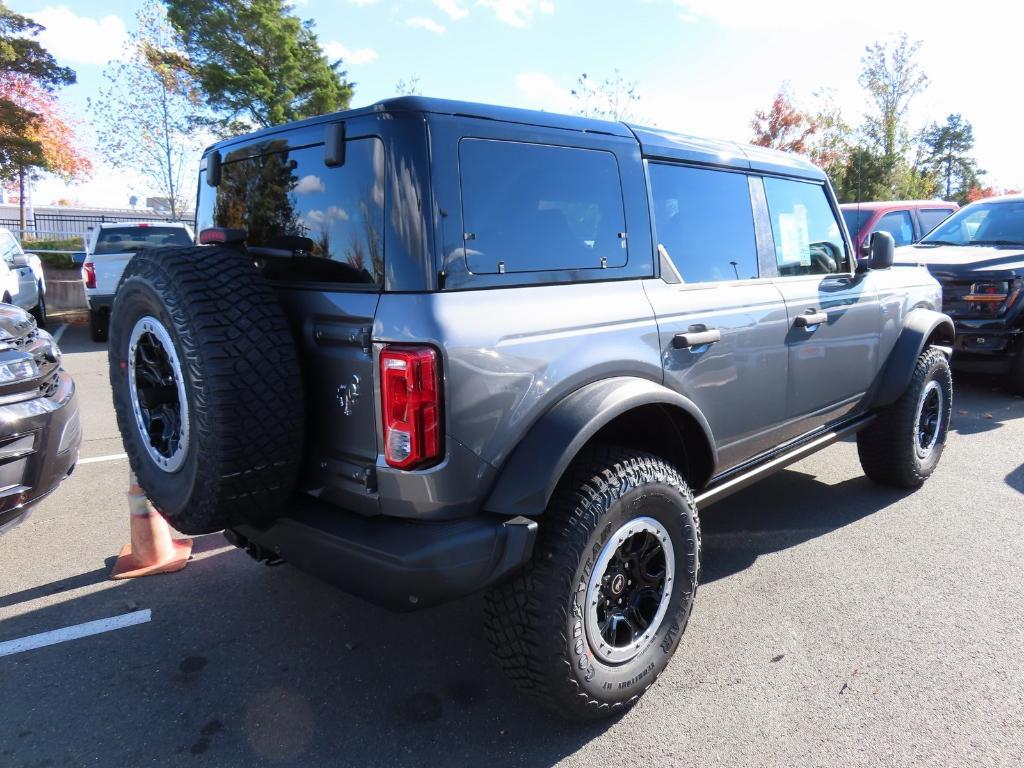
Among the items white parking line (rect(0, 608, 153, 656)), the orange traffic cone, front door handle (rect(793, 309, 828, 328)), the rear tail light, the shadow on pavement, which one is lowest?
white parking line (rect(0, 608, 153, 656))

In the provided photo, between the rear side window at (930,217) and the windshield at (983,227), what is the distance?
1580mm

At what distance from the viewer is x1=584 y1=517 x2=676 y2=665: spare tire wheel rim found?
7.86 feet

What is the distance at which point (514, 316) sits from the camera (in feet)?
7.18

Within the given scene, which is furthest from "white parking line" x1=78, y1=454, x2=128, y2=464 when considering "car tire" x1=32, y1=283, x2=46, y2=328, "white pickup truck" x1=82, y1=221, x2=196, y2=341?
"car tire" x1=32, y1=283, x2=46, y2=328

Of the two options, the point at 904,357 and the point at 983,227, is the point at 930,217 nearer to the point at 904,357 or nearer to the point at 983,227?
the point at 983,227

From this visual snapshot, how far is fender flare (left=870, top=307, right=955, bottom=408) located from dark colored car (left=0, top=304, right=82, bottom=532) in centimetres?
438

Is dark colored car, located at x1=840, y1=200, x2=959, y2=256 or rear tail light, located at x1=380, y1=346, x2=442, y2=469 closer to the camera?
rear tail light, located at x1=380, y1=346, x2=442, y2=469

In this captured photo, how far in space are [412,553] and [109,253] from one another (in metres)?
11.2

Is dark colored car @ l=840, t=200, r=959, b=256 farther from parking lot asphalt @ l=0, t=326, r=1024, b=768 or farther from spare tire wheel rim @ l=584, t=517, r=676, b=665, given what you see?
spare tire wheel rim @ l=584, t=517, r=676, b=665

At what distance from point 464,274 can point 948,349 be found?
13.1ft

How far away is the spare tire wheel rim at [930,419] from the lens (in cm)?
457

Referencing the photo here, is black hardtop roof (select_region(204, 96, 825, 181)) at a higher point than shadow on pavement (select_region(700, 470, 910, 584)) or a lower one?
higher

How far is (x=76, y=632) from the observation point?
300 cm

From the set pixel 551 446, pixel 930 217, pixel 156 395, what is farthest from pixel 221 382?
pixel 930 217
